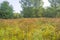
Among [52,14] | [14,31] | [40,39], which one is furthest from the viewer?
[52,14]

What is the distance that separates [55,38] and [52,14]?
26277 mm

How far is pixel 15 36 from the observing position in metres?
5.28

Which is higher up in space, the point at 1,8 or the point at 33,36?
the point at 33,36

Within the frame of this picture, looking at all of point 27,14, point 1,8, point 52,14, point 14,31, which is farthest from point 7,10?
point 14,31

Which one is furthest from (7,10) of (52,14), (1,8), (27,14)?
(52,14)

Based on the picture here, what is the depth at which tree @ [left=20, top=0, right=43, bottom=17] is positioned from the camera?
114 feet

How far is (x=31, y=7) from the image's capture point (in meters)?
36.3

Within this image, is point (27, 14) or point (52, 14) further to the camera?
point (27, 14)

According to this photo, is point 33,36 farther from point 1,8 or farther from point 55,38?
point 1,8

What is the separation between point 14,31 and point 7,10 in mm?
28917

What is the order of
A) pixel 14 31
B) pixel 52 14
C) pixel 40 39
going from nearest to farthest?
1. pixel 40 39
2. pixel 14 31
3. pixel 52 14

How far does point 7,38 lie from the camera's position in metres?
5.21

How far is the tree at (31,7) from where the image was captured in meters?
34.6

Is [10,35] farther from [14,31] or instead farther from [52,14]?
[52,14]
